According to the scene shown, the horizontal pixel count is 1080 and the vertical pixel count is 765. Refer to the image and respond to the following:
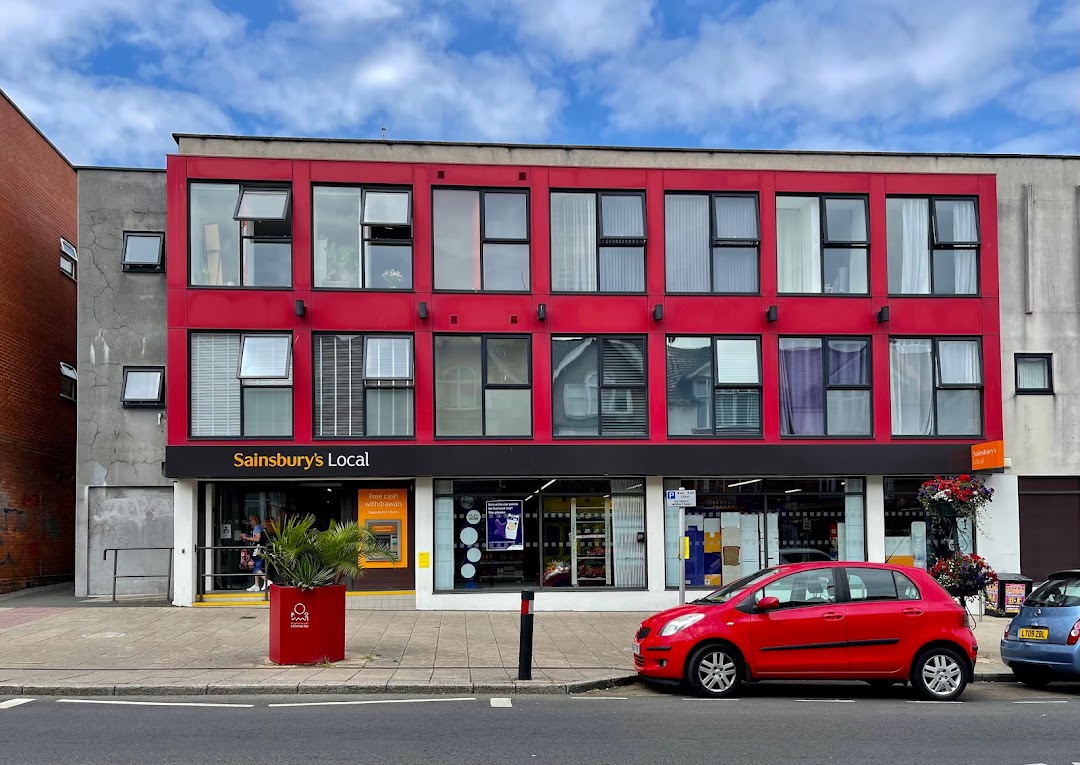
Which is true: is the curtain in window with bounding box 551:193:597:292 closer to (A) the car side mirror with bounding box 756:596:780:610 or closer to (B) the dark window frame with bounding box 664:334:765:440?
(B) the dark window frame with bounding box 664:334:765:440

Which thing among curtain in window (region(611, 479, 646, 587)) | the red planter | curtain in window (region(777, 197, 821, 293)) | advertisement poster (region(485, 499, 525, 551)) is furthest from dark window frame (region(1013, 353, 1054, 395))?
the red planter

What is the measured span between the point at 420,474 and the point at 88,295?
8.41m

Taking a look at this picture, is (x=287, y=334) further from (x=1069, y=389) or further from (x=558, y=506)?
(x=1069, y=389)

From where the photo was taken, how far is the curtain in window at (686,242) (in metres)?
20.7

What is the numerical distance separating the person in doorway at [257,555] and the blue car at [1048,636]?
13.2 metres

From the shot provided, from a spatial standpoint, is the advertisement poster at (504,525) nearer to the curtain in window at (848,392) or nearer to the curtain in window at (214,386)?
the curtain in window at (214,386)

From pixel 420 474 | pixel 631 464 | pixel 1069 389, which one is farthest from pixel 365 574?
pixel 1069 389

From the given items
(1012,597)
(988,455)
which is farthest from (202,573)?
(988,455)

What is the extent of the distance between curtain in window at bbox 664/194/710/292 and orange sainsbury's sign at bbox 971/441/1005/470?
6.20 metres

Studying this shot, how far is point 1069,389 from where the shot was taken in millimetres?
21906

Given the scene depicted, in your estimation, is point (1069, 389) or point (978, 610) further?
point (1069, 389)

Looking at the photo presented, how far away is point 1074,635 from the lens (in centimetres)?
1205

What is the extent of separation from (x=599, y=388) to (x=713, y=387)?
7.56ft

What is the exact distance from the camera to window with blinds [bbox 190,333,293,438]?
19.5 metres
